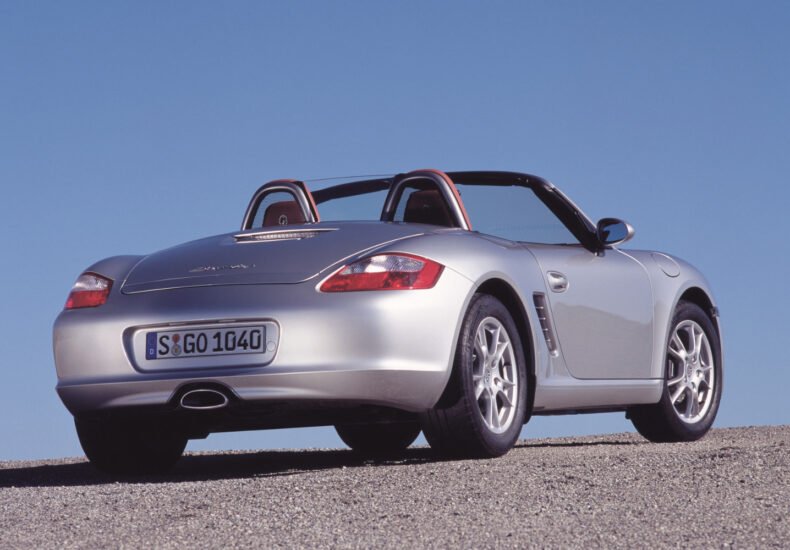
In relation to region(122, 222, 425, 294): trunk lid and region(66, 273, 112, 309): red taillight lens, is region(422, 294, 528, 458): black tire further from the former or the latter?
region(66, 273, 112, 309): red taillight lens

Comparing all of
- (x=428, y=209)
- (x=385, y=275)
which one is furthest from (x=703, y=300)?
(x=385, y=275)

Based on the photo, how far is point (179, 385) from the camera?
6160mm

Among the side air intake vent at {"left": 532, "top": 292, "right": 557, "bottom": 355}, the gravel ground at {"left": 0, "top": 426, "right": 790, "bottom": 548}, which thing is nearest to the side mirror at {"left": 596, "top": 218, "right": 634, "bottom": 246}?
the side air intake vent at {"left": 532, "top": 292, "right": 557, "bottom": 355}

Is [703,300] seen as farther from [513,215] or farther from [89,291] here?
[89,291]

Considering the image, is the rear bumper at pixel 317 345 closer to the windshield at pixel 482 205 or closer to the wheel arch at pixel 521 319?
the wheel arch at pixel 521 319

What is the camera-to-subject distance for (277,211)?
766cm

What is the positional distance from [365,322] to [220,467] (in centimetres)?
214

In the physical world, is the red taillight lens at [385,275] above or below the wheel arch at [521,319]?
above

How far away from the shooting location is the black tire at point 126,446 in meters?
7.06

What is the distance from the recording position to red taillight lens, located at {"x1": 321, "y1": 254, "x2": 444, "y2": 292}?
6.08 metres

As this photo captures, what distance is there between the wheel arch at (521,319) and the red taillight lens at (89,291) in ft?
6.41

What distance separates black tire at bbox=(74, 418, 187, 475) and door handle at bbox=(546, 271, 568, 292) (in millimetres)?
2168

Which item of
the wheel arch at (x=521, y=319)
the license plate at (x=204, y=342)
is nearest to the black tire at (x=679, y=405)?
the wheel arch at (x=521, y=319)

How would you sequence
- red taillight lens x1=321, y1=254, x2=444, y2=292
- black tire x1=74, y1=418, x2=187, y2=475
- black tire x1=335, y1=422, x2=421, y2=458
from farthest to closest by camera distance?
1. black tire x1=335, y1=422, x2=421, y2=458
2. black tire x1=74, y1=418, x2=187, y2=475
3. red taillight lens x1=321, y1=254, x2=444, y2=292
